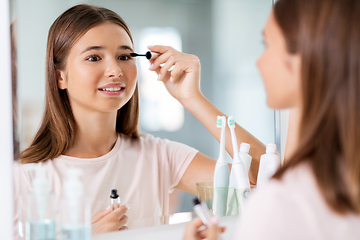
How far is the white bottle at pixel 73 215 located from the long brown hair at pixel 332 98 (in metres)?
0.35

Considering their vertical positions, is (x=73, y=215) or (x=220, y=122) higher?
(x=220, y=122)

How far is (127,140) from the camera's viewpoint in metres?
0.81

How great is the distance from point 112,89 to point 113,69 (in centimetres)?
4

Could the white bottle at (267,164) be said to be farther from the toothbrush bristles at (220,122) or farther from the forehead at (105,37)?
the forehead at (105,37)

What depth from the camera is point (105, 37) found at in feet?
2.39

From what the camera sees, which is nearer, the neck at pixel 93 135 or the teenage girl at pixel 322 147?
the teenage girl at pixel 322 147

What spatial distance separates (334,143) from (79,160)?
1.63 ft

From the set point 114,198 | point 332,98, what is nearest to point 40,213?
point 114,198

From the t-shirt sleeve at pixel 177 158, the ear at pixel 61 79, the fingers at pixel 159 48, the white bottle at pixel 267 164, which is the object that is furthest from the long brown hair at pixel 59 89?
the white bottle at pixel 267 164

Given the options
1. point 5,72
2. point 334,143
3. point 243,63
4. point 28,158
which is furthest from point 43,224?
point 243,63

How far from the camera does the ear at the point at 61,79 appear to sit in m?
0.69

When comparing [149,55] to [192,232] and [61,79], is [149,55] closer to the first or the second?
[61,79]

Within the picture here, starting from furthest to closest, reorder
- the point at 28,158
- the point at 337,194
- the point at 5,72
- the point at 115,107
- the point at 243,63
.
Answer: the point at 243,63, the point at 115,107, the point at 28,158, the point at 5,72, the point at 337,194

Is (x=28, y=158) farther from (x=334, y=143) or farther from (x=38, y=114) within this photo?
(x=334, y=143)
